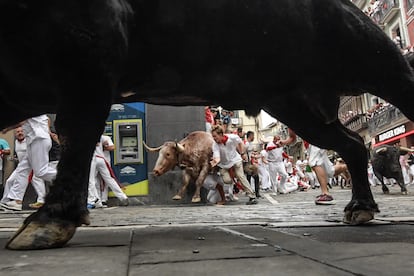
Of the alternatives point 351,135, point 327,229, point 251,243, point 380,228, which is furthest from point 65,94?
point 351,135

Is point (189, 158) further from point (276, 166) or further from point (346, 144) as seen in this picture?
point (276, 166)

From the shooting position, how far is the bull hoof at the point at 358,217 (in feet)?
11.5

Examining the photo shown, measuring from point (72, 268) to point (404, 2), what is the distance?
131 feet

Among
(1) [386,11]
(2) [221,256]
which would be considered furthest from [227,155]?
(1) [386,11]

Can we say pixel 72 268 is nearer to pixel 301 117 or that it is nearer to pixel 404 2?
pixel 301 117

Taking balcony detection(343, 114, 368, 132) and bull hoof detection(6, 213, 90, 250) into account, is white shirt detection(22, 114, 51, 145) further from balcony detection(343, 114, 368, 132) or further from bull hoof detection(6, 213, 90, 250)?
balcony detection(343, 114, 368, 132)

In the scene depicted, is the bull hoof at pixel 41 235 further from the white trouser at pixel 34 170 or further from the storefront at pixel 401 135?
the storefront at pixel 401 135

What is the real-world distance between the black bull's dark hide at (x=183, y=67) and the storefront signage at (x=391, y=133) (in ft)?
108

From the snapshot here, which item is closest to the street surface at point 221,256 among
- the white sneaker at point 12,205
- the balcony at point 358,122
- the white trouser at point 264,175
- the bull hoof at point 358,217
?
the bull hoof at point 358,217

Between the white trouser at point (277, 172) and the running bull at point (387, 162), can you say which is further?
the white trouser at point (277, 172)

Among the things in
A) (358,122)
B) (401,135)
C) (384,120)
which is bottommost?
(401,135)

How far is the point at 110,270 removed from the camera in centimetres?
162

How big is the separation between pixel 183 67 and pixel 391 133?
36862 mm

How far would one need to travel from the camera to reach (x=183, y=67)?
2941 millimetres
